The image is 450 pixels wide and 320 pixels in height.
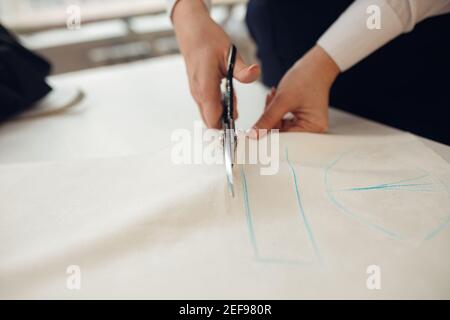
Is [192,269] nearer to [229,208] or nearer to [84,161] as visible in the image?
[229,208]

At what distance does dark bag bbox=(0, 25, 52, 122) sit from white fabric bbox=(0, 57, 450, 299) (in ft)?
0.94

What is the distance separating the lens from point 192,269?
31 centimetres

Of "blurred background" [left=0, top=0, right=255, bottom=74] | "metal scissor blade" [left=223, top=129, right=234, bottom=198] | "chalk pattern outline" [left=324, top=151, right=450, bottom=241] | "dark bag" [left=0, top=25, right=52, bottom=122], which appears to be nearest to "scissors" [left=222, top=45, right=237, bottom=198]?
"metal scissor blade" [left=223, top=129, right=234, bottom=198]

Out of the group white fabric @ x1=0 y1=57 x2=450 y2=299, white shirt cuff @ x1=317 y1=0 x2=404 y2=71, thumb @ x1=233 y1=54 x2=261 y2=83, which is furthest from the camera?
white shirt cuff @ x1=317 y1=0 x2=404 y2=71

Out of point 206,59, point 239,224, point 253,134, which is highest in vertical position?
point 206,59

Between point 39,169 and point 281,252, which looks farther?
point 39,169

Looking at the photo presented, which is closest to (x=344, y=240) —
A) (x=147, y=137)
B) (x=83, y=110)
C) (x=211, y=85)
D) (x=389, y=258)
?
(x=389, y=258)

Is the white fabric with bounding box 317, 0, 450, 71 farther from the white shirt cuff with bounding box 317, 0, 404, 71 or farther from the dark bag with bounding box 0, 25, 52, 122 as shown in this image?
the dark bag with bounding box 0, 25, 52, 122

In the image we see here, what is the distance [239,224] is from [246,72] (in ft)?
0.65

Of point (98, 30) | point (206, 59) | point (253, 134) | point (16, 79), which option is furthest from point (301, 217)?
point (98, 30)

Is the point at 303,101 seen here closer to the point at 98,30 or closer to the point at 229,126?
the point at 229,126

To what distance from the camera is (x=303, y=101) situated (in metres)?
0.55

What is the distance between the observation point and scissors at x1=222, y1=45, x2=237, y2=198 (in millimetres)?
392
